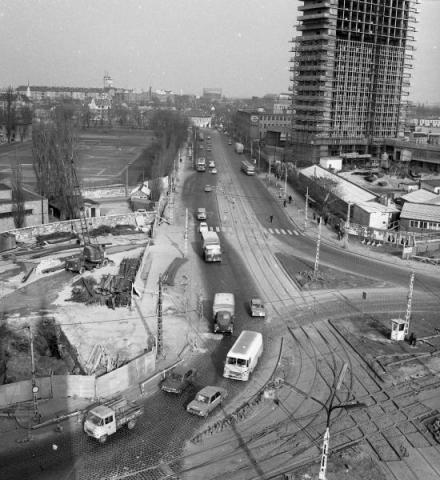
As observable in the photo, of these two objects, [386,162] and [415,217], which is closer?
→ [415,217]

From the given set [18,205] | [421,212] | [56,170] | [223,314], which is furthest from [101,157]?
[223,314]

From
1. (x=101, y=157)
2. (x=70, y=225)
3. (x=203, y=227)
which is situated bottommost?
(x=101, y=157)

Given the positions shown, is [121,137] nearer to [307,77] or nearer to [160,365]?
[307,77]

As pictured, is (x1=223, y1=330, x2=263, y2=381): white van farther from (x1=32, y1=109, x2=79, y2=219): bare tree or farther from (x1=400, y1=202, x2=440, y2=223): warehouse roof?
(x1=32, y1=109, x2=79, y2=219): bare tree

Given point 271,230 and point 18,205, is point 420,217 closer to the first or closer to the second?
point 271,230

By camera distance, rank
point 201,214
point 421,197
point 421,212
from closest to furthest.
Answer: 1. point 421,212
2. point 201,214
3. point 421,197

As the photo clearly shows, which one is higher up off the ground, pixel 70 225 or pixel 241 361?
pixel 241 361

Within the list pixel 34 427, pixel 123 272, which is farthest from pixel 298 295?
pixel 34 427
